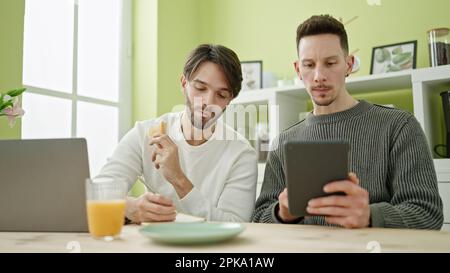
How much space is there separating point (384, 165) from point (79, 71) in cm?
216

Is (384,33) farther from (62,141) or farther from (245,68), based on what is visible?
(62,141)

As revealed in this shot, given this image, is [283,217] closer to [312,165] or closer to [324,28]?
[312,165]

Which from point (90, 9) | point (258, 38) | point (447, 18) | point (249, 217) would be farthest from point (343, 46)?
point (90, 9)

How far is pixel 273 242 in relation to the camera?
0.77 m

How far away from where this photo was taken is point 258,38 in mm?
3205

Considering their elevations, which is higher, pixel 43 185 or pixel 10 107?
pixel 10 107

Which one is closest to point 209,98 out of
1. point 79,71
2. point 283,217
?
point 283,217

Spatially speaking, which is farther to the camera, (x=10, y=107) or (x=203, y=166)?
(x=203, y=166)

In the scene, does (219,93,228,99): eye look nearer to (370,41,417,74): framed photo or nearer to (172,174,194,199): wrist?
(172,174,194,199): wrist

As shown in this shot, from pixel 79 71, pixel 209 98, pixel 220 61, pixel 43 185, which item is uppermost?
pixel 79 71

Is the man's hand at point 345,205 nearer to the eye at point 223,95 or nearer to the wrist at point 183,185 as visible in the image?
the wrist at point 183,185

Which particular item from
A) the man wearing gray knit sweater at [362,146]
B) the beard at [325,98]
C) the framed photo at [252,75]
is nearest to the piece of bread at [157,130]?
the man wearing gray knit sweater at [362,146]

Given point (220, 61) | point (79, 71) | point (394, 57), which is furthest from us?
point (79, 71)

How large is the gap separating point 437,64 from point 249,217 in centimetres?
149
